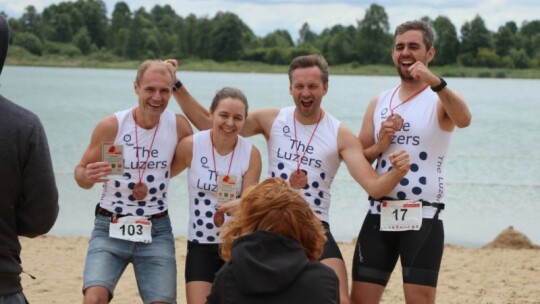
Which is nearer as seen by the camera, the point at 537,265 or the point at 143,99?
the point at 143,99

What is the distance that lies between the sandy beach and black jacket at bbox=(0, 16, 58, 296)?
5073mm

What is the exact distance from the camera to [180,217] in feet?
47.4

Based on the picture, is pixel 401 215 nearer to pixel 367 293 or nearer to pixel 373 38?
pixel 367 293

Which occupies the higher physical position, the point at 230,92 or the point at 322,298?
the point at 230,92

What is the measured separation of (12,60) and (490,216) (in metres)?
87.7

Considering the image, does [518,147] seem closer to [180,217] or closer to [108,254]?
[180,217]

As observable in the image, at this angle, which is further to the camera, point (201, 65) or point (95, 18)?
point (95, 18)

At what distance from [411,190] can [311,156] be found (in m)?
0.66

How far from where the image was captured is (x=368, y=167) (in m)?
5.31

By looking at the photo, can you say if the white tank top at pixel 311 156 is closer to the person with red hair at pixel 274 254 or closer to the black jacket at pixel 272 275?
the person with red hair at pixel 274 254

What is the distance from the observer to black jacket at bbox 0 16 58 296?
3.41 m

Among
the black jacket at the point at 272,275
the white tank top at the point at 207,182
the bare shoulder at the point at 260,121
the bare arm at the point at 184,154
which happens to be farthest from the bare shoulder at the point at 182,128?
the black jacket at the point at 272,275

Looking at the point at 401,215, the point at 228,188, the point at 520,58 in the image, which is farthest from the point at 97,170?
the point at 520,58

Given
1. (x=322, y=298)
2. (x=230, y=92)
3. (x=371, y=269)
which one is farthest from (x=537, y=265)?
(x=322, y=298)
